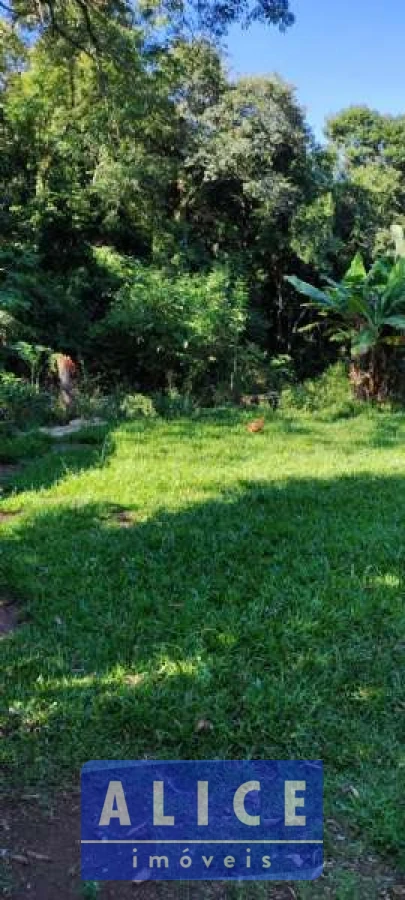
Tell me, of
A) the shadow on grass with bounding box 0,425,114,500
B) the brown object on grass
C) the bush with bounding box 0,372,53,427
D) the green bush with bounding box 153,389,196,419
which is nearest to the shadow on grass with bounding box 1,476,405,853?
the shadow on grass with bounding box 0,425,114,500

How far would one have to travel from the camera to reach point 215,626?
306cm

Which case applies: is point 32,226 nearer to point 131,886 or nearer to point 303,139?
point 303,139

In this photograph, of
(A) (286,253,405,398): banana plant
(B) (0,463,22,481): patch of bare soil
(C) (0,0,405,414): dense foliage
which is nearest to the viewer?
(B) (0,463,22,481): patch of bare soil

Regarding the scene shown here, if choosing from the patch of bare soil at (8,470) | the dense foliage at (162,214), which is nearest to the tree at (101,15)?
the dense foliage at (162,214)

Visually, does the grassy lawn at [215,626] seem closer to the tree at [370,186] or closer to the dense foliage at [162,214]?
the dense foliage at [162,214]

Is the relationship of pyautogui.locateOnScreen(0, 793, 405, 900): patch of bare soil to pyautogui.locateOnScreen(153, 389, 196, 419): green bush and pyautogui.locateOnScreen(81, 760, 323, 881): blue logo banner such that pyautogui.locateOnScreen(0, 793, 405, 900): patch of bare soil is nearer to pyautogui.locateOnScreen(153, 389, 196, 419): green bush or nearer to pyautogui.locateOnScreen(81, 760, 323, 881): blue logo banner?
pyautogui.locateOnScreen(81, 760, 323, 881): blue logo banner

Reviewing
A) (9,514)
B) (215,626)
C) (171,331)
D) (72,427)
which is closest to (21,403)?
(72,427)

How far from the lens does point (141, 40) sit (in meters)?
8.27

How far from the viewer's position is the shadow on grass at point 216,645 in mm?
2324

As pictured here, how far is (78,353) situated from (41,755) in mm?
9147

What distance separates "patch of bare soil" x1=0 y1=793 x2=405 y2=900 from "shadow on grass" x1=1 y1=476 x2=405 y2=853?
0.14 metres

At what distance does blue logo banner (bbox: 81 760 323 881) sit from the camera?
190 centimetres

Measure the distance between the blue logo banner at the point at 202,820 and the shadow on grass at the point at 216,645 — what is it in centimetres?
8

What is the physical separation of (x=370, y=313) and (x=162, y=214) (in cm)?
498
